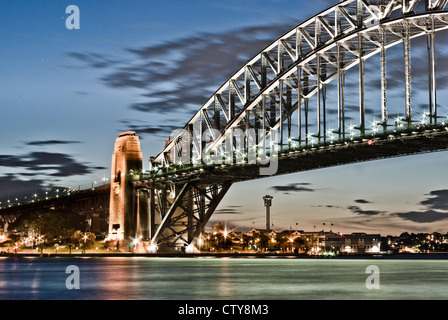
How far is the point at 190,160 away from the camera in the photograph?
9219 centimetres

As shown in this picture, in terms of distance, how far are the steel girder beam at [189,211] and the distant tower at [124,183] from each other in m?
3.83

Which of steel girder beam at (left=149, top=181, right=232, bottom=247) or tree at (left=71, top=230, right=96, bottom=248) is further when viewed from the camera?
tree at (left=71, top=230, right=96, bottom=248)

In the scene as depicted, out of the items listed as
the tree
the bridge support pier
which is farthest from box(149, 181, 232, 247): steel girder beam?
the tree

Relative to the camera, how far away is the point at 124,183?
9569 centimetres

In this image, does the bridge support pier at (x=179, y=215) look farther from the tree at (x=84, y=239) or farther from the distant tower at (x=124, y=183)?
the tree at (x=84, y=239)

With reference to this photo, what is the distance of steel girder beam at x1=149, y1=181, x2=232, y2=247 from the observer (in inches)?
3442

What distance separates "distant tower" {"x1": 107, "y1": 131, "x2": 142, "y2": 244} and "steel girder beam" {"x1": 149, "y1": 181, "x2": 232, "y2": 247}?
3.83 metres

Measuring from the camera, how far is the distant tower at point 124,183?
3775 inches

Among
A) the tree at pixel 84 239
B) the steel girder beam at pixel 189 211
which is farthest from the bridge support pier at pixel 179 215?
the tree at pixel 84 239

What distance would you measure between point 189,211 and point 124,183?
38.2 ft

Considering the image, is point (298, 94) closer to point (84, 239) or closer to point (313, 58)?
point (313, 58)

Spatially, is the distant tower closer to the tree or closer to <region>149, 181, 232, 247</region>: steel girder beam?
<region>149, 181, 232, 247</region>: steel girder beam

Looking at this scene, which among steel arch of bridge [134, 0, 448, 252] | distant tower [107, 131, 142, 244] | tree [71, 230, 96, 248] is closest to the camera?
steel arch of bridge [134, 0, 448, 252]

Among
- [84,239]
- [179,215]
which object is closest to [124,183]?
[179,215]
